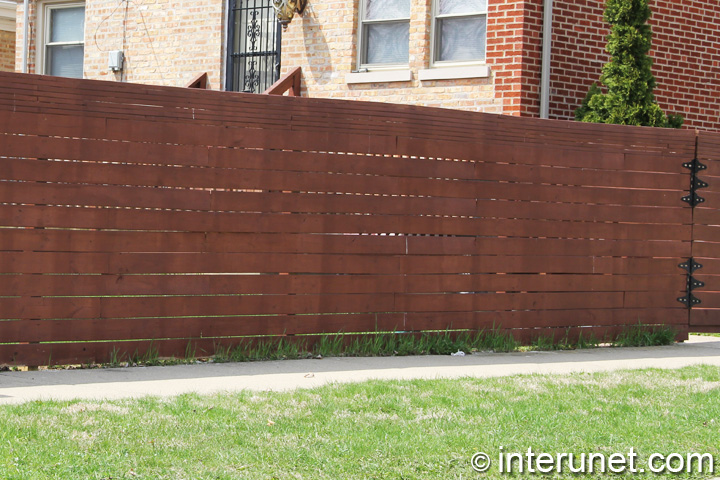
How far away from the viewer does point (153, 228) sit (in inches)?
304

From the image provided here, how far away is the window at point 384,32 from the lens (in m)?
13.0

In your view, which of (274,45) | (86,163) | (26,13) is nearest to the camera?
(86,163)

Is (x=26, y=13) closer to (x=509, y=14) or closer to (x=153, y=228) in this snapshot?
(x=509, y=14)

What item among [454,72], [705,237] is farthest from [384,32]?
[705,237]

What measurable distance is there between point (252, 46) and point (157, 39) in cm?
163

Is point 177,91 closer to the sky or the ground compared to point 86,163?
closer to the sky

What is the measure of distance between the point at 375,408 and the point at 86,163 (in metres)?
3.07

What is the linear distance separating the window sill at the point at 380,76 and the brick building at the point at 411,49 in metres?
0.02

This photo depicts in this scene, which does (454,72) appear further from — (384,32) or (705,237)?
(705,237)

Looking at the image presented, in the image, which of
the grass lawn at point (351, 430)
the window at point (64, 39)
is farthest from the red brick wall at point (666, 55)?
the window at point (64, 39)

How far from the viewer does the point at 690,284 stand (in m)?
10.1

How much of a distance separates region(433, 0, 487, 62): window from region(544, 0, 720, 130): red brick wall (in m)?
0.93

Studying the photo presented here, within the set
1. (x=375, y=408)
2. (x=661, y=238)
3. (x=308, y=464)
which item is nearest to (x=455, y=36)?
(x=661, y=238)

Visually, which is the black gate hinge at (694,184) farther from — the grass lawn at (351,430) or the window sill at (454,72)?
the grass lawn at (351,430)
